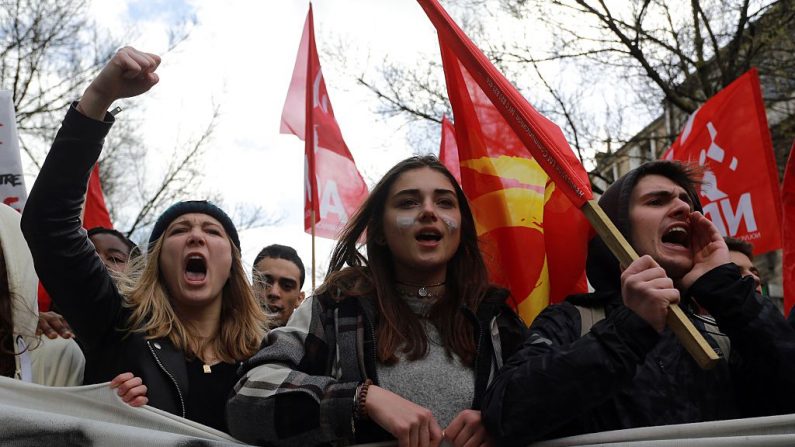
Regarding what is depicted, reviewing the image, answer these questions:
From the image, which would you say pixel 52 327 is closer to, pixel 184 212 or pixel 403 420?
pixel 184 212

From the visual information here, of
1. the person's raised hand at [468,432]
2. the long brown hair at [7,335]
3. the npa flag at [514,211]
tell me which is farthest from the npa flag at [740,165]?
the long brown hair at [7,335]

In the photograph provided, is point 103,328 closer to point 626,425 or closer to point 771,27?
point 626,425

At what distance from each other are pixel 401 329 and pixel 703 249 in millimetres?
853

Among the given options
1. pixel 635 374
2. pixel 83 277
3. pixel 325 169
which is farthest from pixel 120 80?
pixel 325 169

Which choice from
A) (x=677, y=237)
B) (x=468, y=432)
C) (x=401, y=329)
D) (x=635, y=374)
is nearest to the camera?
(x=468, y=432)

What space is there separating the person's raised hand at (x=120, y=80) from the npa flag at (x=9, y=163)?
4.85 feet

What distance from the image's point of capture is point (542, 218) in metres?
2.91

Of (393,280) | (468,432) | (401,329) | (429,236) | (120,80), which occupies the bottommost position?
(468,432)

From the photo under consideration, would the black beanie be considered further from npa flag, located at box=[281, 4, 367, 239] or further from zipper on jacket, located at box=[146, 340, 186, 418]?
npa flag, located at box=[281, 4, 367, 239]

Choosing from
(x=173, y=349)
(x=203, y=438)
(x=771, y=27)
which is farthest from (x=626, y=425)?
(x=771, y=27)

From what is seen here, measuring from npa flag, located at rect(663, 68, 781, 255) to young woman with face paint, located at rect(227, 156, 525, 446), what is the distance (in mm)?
2913

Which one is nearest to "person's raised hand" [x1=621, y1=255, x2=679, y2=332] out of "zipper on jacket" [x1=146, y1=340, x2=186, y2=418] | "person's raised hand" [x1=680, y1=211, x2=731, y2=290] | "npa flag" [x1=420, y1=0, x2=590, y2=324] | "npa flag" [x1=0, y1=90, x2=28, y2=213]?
"person's raised hand" [x1=680, y1=211, x2=731, y2=290]

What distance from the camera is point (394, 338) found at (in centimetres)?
212

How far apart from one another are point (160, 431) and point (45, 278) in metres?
0.74
